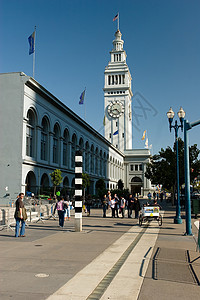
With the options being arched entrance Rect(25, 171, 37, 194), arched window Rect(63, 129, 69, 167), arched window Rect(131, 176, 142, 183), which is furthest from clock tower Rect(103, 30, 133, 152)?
arched entrance Rect(25, 171, 37, 194)

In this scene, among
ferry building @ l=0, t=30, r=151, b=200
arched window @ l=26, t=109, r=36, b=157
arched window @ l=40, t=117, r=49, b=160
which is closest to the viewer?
ferry building @ l=0, t=30, r=151, b=200

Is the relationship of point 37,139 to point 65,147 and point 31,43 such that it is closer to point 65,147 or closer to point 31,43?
point 31,43

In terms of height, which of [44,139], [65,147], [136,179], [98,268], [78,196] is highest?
[44,139]

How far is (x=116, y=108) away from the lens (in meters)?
108

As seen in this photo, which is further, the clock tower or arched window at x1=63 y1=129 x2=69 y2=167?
the clock tower

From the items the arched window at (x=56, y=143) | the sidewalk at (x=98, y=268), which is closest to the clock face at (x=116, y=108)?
the arched window at (x=56, y=143)

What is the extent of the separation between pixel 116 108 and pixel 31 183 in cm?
7199

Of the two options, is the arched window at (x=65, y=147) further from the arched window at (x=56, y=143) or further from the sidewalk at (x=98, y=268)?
the sidewalk at (x=98, y=268)

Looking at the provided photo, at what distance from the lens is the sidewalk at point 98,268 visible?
6262 mm

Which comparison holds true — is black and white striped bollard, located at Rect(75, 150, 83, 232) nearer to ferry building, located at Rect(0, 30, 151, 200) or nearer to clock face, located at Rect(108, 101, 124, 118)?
ferry building, located at Rect(0, 30, 151, 200)

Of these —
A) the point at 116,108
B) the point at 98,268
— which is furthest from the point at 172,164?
the point at 116,108

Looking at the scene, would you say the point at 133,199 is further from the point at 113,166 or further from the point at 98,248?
the point at 113,166

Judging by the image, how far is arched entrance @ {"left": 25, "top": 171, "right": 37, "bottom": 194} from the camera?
39.5 m

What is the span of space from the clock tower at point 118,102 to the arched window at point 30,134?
6870 cm
